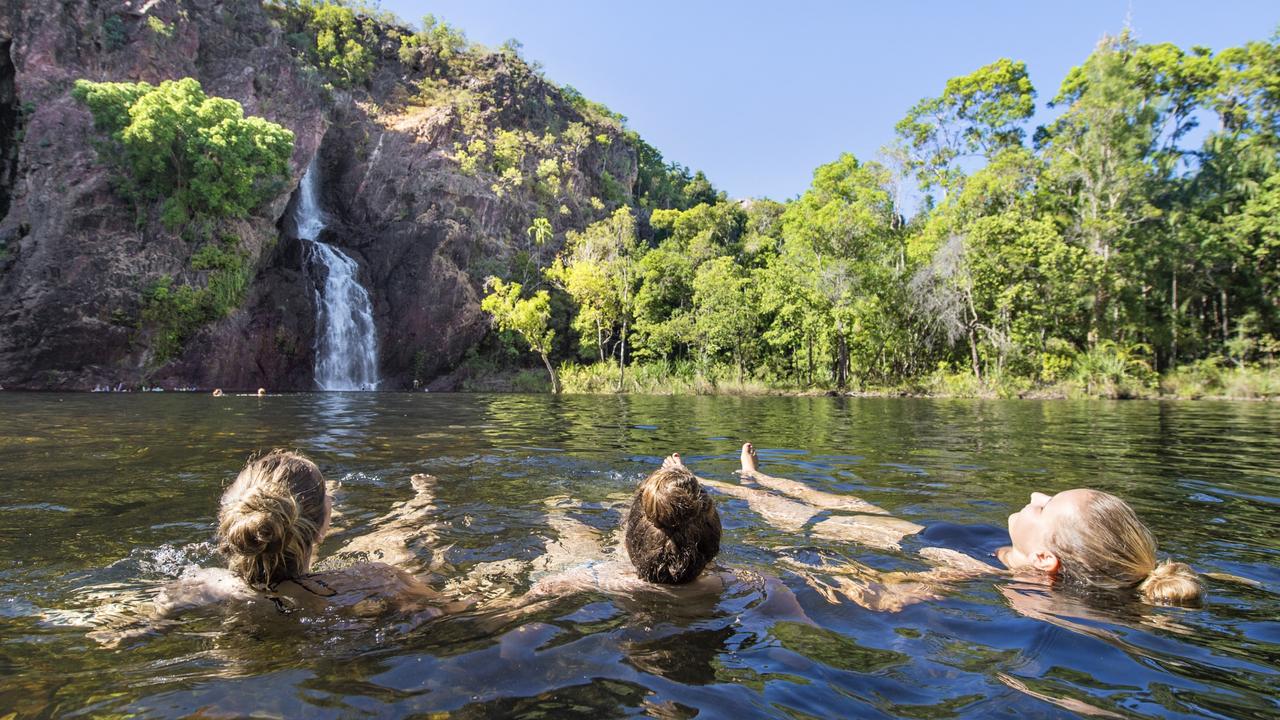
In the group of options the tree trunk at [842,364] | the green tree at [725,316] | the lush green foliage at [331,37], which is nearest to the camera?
the tree trunk at [842,364]

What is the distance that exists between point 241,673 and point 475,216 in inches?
1805

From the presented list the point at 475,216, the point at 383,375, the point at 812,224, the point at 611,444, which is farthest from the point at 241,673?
the point at 475,216

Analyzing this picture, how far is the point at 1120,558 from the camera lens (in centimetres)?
336

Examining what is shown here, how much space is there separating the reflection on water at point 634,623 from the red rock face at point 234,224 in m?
29.6

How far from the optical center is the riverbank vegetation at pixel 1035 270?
94.7ft

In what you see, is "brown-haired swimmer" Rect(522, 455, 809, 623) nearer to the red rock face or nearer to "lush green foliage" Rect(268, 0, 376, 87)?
the red rock face

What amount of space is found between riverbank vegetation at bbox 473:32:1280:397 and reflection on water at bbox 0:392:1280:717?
76.4 ft

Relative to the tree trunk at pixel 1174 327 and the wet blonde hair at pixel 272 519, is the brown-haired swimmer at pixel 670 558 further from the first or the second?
the tree trunk at pixel 1174 327

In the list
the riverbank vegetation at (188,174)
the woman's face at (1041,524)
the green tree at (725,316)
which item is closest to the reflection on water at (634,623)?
the woman's face at (1041,524)

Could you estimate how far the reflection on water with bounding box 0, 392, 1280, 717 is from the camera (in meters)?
2.26

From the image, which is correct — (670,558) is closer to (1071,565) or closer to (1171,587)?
(1071,565)

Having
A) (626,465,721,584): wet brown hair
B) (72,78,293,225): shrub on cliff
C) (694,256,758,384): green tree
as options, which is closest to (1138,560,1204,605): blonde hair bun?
(626,465,721,584): wet brown hair

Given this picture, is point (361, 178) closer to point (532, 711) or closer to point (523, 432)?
point (523, 432)

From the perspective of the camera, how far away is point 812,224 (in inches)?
1305
